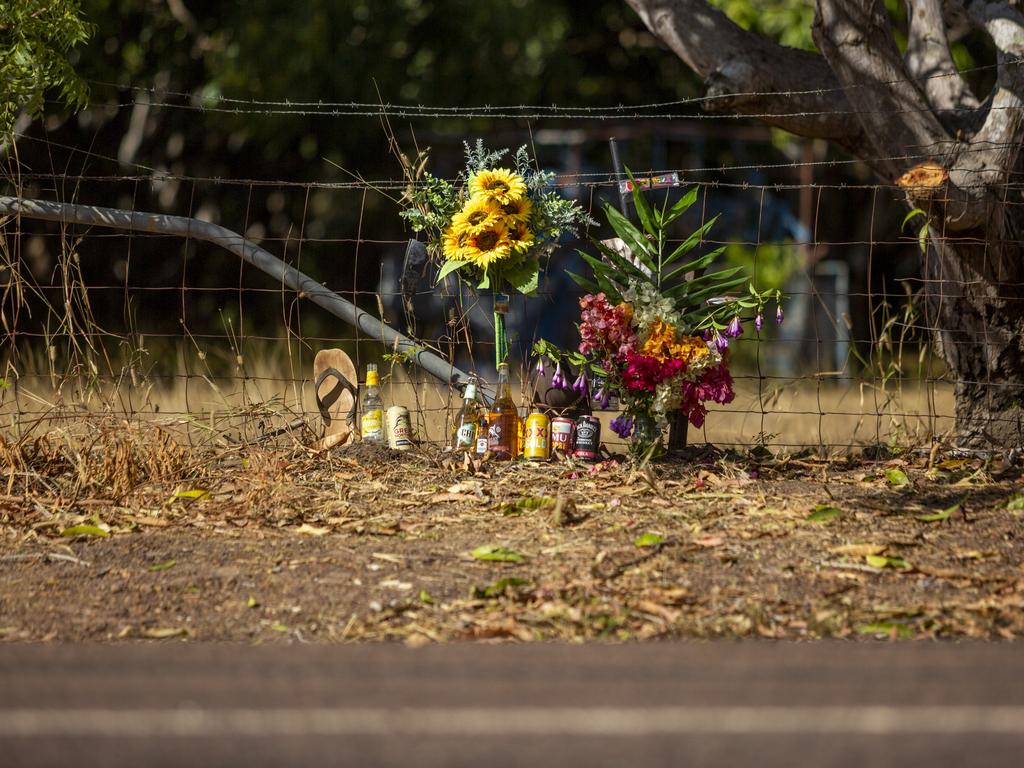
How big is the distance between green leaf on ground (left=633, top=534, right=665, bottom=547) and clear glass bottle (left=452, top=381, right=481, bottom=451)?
1383 millimetres

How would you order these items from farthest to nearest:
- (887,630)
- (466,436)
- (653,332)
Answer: (466,436) < (653,332) < (887,630)

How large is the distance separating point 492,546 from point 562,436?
4.59 ft

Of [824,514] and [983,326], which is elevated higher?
[983,326]

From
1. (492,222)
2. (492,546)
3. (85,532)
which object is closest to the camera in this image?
(492,546)

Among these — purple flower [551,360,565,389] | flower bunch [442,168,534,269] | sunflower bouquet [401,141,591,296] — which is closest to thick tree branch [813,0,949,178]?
sunflower bouquet [401,141,591,296]

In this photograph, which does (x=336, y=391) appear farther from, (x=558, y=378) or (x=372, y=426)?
(x=558, y=378)

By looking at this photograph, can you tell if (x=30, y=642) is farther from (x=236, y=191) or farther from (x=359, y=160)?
(x=236, y=191)

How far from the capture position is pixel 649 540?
4.39m

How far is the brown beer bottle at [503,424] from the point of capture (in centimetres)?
564

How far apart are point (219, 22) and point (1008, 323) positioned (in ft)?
28.1

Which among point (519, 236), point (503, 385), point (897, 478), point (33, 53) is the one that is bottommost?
point (897, 478)

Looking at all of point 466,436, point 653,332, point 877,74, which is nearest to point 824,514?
point 653,332

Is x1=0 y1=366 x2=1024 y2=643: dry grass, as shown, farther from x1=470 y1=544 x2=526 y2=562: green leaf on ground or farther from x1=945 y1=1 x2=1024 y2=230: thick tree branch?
x1=945 y1=1 x2=1024 y2=230: thick tree branch

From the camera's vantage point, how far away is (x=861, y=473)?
5.59m
